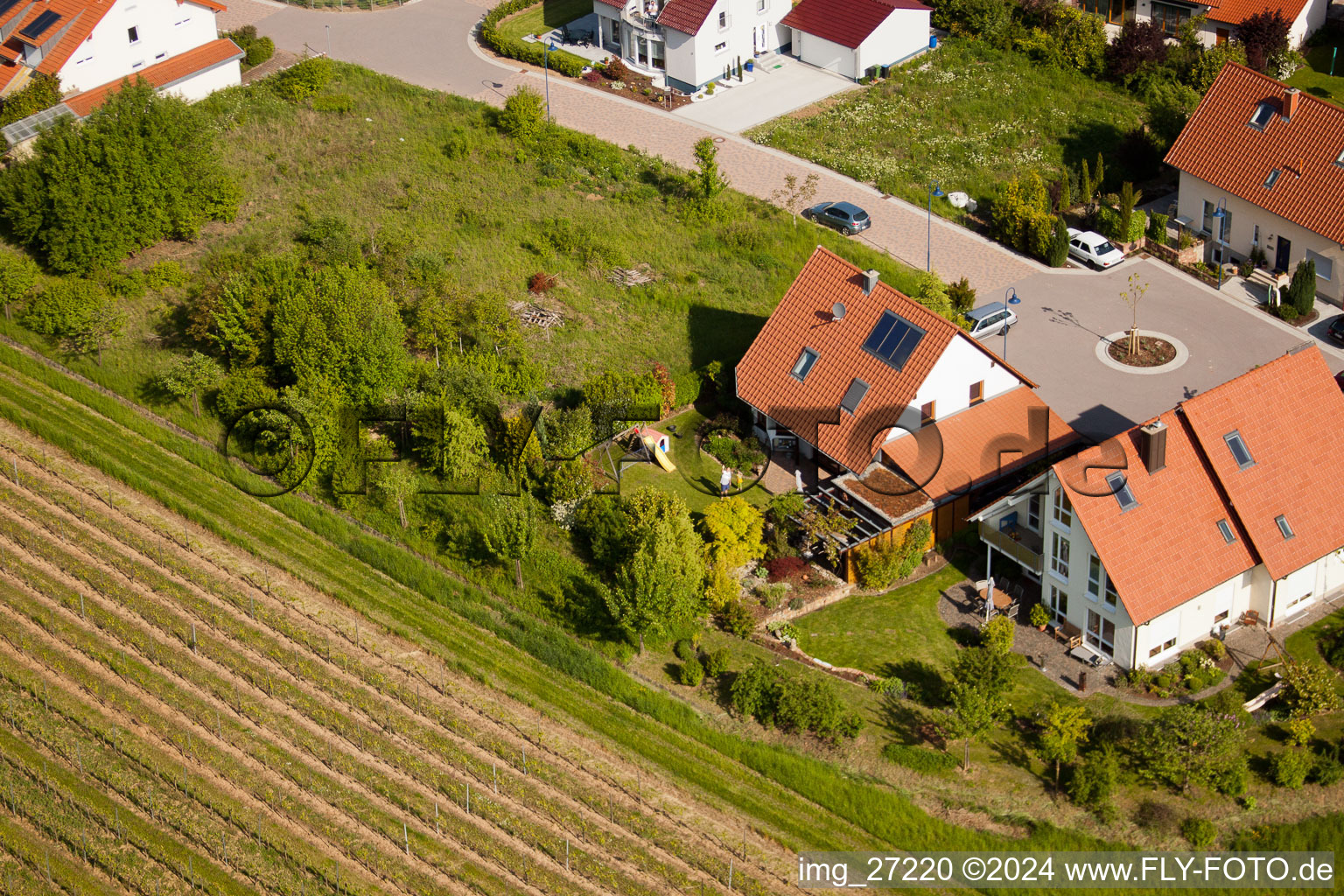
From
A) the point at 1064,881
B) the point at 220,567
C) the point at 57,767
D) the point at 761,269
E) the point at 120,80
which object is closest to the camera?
the point at 1064,881

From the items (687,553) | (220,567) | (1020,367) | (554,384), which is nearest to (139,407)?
(220,567)

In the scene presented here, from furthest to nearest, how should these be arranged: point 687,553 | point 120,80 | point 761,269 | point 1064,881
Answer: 1. point 120,80
2. point 761,269
3. point 687,553
4. point 1064,881

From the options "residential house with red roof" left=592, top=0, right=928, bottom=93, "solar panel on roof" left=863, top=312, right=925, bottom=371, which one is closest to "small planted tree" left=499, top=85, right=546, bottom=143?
"residential house with red roof" left=592, top=0, right=928, bottom=93

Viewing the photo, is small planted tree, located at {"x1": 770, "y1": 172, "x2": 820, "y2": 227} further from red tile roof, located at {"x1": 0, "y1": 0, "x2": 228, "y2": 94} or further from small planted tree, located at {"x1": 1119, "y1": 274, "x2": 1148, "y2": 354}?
red tile roof, located at {"x1": 0, "y1": 0, "x2": 228, "y2": 94}

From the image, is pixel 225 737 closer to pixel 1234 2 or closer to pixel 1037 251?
pixel 1037 251

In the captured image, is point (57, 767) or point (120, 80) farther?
point (120, 80)

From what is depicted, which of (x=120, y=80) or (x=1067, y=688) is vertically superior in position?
(x=120, y=80)
